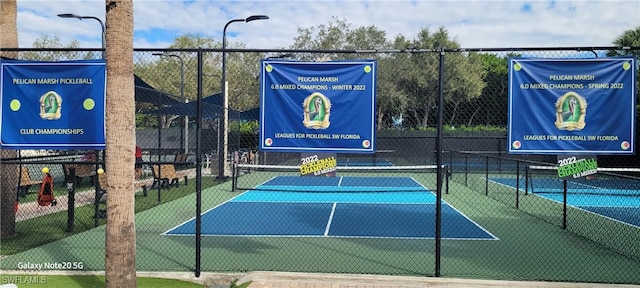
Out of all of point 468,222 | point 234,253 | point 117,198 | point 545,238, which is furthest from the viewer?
point 468,222

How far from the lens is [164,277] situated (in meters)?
6.95

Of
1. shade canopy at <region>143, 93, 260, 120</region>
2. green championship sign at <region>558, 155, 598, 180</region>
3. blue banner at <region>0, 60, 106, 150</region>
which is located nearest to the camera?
green championship sign at <region>558, 155, 598, 180</region>

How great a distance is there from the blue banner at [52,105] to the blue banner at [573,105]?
5.57 metres

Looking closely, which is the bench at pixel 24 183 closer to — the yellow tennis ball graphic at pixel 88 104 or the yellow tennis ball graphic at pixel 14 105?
the yellow tennis ball graphic at pixel 14 105

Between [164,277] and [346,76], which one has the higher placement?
[346,76]

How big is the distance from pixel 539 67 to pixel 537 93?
33 centimetres

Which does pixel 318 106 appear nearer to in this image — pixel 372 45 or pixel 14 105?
pixel 14 105

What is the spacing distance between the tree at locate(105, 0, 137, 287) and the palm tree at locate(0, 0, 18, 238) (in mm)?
4991

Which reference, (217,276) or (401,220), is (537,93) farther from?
(401,220)

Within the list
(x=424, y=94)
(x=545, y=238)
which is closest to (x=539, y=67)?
(x=545, y=238)

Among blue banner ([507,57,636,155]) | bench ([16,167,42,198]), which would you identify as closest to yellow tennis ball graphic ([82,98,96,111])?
blue banner ([507,57,636,155])

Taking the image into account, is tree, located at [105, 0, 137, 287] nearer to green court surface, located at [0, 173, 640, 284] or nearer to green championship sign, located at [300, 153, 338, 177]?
green court surface, located at [0, 173, 640, 284]

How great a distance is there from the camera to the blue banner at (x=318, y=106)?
6844 mm

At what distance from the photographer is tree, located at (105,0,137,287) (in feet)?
17.3
